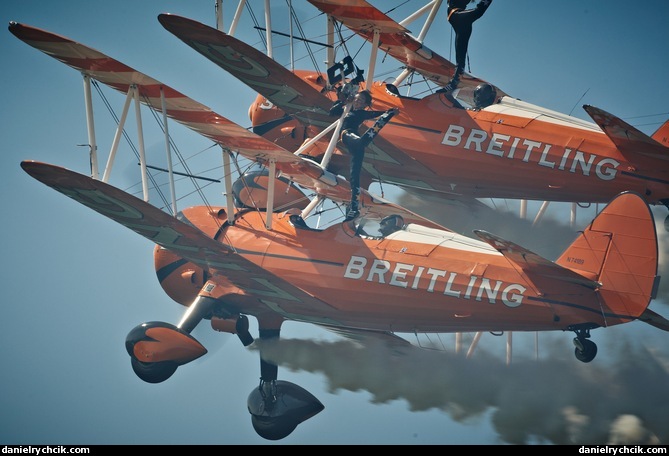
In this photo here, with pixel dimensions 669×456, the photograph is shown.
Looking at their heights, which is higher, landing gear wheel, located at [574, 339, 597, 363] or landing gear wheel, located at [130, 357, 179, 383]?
landing gear wheel, located at [574, 339, 597, 363]

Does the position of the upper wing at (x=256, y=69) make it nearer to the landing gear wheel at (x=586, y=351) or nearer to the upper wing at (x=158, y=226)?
the upper wing at (x=158, y=226)

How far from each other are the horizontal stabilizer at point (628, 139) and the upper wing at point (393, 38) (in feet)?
9.46

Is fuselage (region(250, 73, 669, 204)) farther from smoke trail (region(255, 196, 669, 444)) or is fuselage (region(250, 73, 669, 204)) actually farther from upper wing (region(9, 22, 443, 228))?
smoke trail (region(255, 196, 669, 444))

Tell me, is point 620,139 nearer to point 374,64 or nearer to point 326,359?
point 374,64

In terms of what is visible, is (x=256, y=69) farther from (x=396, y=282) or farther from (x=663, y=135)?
(x=663, y=135)

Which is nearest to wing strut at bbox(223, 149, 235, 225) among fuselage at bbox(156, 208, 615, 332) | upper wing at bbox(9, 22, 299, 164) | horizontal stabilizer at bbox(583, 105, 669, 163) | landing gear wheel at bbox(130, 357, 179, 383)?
fuselage at bbox(156, 208, 615, 332)

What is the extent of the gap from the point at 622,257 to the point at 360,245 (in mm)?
3665

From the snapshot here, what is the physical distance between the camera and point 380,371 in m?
17.1

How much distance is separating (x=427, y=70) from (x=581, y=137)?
11.4 feet

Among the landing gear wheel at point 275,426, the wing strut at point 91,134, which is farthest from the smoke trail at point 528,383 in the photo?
the wing strut at point 91,134

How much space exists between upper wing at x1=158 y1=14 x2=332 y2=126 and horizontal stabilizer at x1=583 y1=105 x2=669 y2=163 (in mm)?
4708

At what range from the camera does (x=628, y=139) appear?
54.7 feet

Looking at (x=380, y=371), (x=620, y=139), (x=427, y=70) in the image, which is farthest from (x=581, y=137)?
(x=380, y=371)

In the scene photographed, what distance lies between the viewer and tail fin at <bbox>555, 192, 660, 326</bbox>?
1432 cm
